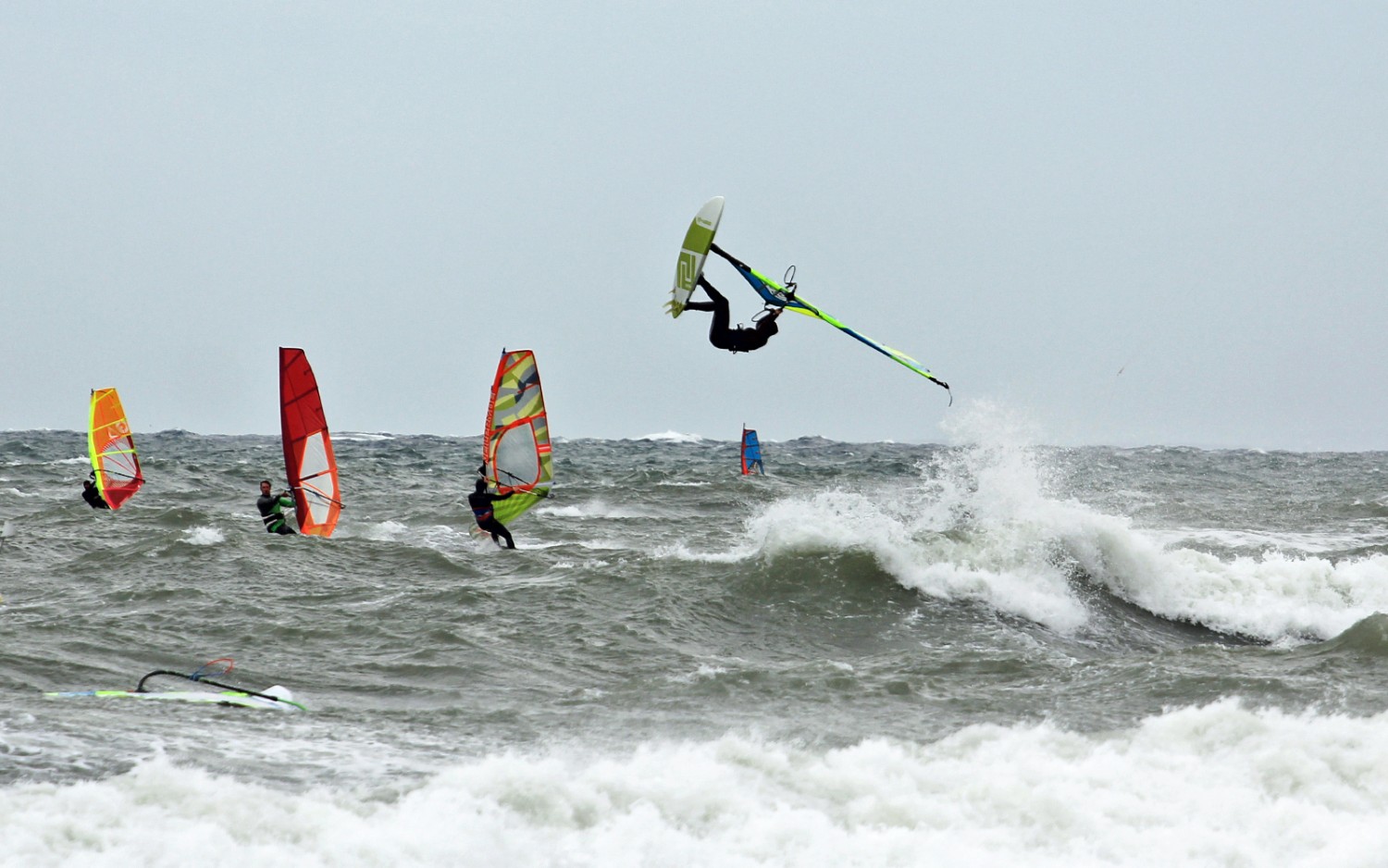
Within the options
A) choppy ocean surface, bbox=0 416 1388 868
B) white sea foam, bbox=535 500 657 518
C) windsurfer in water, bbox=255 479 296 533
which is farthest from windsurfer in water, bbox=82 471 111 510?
white sea foam, bbox=535 500 657 518

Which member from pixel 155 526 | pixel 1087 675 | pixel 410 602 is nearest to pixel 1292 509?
pixel 1087 675

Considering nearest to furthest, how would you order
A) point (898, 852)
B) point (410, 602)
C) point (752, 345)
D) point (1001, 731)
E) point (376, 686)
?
1. point (898, 852)
2. point (1001, 731)
3. point (376, 686)
4. point (752, 345)
5. point (410, 602)

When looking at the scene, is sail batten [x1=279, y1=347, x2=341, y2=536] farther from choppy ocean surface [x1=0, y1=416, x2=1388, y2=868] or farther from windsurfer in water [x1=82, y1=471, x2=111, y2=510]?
windsurfer in water [x1=82, y1=471, x2=111, y2=510]

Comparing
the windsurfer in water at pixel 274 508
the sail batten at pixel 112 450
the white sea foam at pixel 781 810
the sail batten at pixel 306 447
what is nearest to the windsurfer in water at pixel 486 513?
the sail batten at pixel 306 447

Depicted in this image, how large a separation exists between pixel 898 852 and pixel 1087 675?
2869 millimetres

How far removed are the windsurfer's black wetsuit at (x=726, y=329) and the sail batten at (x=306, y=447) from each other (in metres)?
5.01

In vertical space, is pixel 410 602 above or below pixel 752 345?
below

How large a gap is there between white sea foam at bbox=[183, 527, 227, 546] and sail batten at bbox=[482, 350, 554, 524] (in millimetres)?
2549

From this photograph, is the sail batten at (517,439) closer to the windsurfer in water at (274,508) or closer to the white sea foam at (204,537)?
the windsurfer in water at (274,508)

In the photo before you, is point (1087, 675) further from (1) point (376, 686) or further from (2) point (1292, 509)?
(2) point (1292, 509)

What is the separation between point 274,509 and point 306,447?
680 millimetres

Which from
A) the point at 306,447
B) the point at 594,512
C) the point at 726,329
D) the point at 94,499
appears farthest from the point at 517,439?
the point at 94,499

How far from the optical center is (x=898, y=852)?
4.06 meters

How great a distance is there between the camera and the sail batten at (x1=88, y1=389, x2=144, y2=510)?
15.1 metres
